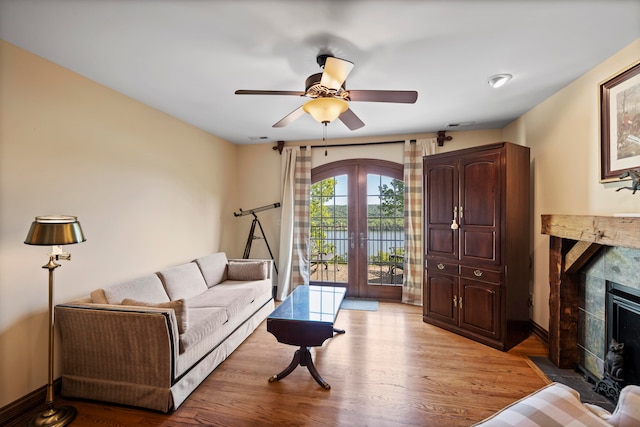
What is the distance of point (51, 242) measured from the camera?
168cm

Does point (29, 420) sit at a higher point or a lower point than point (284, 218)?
lower

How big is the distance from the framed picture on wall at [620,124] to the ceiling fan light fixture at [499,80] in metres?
0.65

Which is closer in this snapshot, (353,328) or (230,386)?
(230,386)

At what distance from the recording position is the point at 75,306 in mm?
1993

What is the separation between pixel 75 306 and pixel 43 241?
62 centimetres

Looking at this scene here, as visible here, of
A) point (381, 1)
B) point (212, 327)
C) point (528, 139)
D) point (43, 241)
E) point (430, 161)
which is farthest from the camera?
point (430, 161)

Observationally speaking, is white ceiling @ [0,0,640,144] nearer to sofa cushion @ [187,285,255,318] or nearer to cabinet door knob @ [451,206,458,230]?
cabinet door knob @ [451,206,458,230]

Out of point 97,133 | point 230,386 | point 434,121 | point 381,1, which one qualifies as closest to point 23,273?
point 97,133

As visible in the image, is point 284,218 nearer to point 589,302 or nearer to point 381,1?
point 381,1

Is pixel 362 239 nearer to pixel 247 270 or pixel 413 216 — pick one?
pixel 413 216

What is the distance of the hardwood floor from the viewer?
186 cm

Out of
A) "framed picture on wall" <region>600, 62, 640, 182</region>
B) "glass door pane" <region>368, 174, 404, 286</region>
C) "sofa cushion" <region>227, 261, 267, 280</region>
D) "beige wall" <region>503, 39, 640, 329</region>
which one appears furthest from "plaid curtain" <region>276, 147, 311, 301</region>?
"framed picture on wall" <region>600, 62, 640, 182</region>

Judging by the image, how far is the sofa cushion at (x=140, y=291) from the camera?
2217 millimetres

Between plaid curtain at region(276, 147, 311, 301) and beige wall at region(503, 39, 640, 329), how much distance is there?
3003mm
